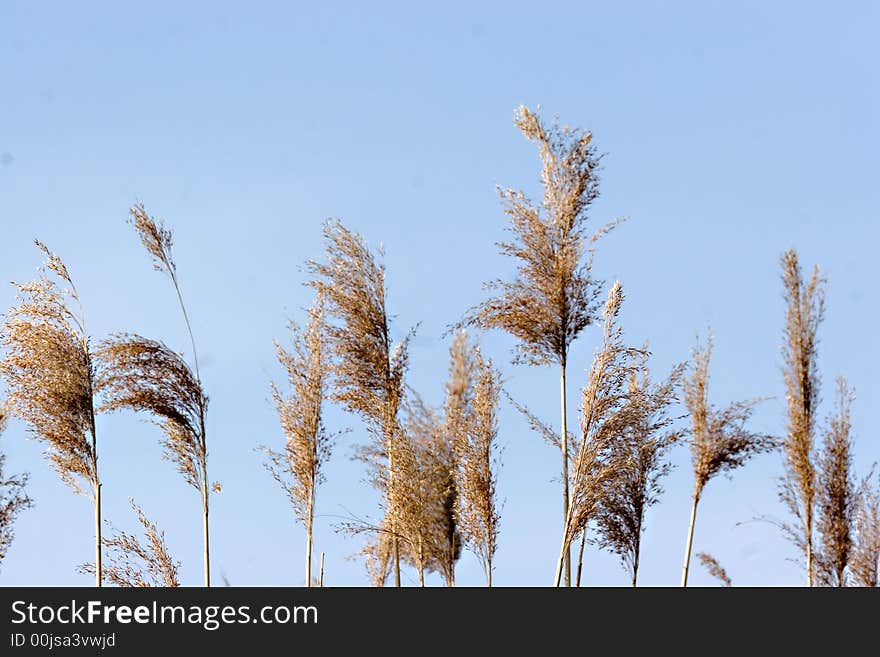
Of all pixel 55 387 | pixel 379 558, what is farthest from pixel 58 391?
pixel 379 558

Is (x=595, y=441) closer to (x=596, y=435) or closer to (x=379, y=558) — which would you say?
(x=596, y=435)

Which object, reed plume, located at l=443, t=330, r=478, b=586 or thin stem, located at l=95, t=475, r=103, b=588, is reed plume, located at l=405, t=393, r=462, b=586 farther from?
thin stem, located at l=95, t=475, r=103, b=588

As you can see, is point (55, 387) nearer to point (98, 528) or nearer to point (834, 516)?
point (98, 528)

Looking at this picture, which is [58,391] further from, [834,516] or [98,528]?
[834,516]

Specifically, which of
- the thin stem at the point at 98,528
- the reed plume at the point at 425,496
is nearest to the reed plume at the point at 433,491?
the reed plume at the point at 425,496

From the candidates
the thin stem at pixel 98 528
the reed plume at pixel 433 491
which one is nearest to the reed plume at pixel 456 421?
the reed plume at pixel 433 491

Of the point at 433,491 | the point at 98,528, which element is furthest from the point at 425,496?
the point at 98,528

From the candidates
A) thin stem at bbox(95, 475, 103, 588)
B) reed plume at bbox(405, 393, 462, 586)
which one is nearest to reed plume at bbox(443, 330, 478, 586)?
reed plume at bbox(405, 393, 462, 586)

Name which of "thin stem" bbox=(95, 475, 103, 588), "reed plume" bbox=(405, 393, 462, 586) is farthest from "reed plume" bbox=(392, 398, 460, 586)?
"thin stem" bbox=(95, 475, 103, 588)

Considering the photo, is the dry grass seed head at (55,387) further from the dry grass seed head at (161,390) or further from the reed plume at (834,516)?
A: the reed plume at (834,516)

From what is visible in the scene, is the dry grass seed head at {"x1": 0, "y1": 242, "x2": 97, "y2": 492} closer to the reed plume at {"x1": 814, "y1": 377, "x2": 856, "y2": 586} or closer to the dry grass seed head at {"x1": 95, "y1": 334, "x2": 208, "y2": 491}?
the dry grass seed head at {"x1": 95, "y1": 334, "x2": 208, "y2": 491}
